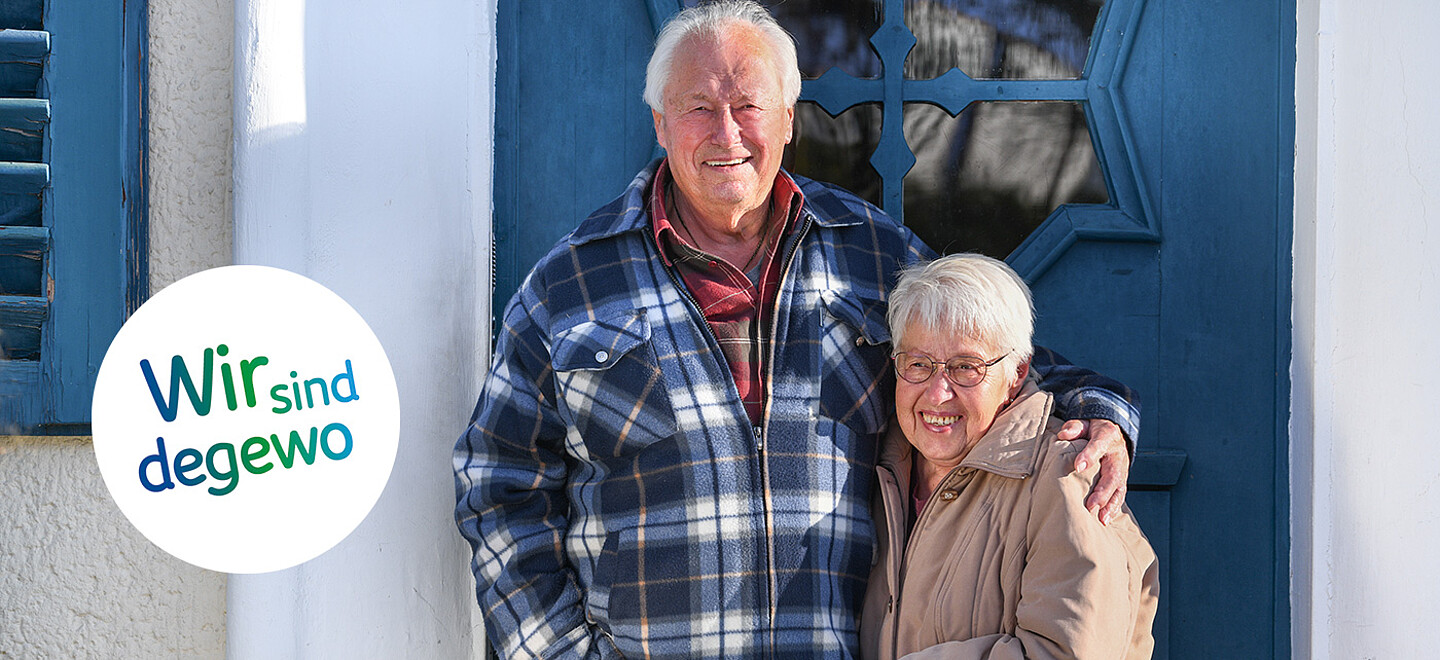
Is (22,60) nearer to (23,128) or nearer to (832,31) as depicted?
(23,128)

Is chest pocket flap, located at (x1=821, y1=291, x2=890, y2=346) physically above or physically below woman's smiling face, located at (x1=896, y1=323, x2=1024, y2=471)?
above

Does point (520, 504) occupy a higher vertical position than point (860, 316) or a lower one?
lower

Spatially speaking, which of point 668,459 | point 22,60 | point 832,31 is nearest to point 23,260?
point 22,60

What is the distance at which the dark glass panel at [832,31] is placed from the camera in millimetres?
2332

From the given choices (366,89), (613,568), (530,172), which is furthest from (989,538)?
(366,89)

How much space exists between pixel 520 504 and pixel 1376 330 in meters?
1.69

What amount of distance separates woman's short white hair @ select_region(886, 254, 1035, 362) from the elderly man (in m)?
0.15

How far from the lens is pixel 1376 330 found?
6.75ft

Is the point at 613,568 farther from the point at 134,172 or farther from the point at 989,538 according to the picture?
the point at 134,172

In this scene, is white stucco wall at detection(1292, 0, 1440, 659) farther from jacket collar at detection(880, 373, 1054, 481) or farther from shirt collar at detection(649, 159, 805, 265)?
shirt collar at detection(649, 159, 805, 265)

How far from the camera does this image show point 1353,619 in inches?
81.7

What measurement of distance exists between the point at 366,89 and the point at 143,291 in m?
0.58

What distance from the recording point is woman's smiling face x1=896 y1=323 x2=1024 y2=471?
1714mm

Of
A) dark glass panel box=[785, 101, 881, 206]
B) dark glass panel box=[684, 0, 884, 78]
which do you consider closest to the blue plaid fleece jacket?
dark glass panel box=[785, 101, 881, 206]
